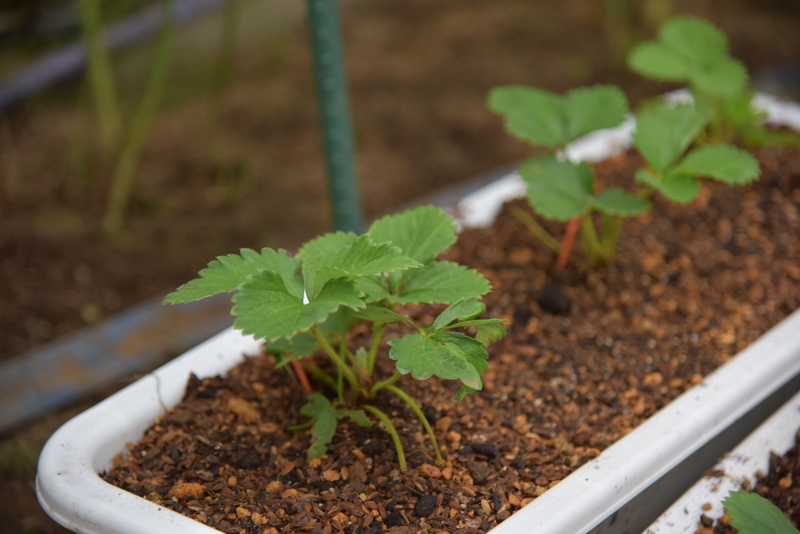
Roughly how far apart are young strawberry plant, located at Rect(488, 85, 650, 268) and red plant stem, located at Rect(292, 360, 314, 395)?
0.34 metres

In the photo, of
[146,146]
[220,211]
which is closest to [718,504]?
[220,211]

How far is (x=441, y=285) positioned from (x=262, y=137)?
1.33 meters

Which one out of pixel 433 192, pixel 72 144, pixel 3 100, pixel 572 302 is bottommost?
pixel 433 192

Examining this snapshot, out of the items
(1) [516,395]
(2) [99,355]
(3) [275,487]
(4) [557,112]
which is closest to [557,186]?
(4) [557,112]

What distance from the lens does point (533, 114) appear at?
1010 millimetres

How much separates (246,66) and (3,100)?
0.70 metres

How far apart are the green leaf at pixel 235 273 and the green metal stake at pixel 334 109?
46cm

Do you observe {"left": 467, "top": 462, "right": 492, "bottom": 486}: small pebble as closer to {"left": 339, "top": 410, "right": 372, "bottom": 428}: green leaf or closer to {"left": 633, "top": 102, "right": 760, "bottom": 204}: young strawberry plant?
{"left": 339, "top": 410, "right": 372, "bottom": 428}: green leaf

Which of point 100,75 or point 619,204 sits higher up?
point 100,75

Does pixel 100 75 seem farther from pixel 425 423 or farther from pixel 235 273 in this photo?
pixel 425 423

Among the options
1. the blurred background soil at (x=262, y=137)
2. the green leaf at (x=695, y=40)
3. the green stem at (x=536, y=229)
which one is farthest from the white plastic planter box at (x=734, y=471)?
the blurred background soil at (x=262, y=137)

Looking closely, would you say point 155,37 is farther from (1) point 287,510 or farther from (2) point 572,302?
(1) point 287,510

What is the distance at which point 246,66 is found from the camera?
2.30m

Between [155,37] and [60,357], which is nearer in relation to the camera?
[60,357]
